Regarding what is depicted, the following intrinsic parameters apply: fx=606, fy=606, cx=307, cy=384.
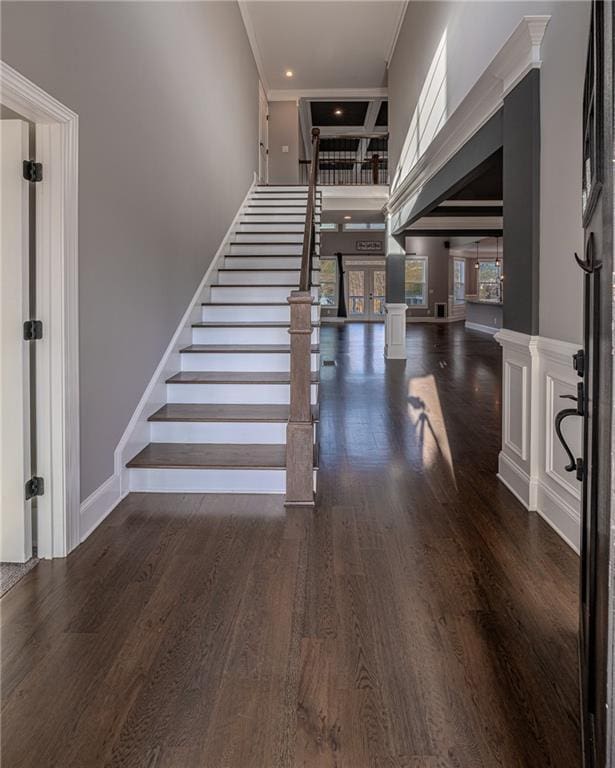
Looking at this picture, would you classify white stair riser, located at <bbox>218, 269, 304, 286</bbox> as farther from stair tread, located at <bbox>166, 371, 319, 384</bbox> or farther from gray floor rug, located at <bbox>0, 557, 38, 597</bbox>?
gray floor rug, located at <bbox>0, 557, 38, 597</bbox>

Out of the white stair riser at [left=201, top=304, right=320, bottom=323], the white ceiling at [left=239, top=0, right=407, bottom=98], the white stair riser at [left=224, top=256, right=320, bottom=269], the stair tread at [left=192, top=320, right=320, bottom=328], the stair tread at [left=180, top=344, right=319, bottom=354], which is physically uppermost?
the white ceiling at [left=239, top=0, right=407, bottom=98]

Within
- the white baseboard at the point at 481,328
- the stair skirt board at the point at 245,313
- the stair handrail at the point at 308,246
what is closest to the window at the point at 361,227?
the white baseboard at the point at 481,328

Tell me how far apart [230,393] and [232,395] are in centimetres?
2

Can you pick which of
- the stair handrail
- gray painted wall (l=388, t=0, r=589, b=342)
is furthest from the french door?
gray painted wall (l=388, t=0, r=589, b=342)

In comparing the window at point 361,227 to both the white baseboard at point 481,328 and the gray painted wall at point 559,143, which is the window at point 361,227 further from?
the gray painted wall at point 559,143

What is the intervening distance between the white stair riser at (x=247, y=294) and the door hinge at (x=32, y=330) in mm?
3209

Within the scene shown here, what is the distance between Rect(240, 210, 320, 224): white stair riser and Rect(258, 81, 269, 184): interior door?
215 cm

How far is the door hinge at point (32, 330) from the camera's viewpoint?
251 cm

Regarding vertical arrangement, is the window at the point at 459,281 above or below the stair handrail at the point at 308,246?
above

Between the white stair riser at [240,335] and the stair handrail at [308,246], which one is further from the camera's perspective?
the white stair riser at [240,335]

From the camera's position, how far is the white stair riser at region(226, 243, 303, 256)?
6793mm

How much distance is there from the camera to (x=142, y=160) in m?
3.70

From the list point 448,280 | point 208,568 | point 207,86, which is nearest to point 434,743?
point 208,568

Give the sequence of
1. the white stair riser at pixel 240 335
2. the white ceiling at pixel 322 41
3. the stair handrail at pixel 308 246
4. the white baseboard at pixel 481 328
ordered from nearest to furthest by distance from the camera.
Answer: the stair handrail at pixel 308 246
the white stair riser at pixel 240 335
the white ceiling at pixel 322 41
the white baseboard at pixel 481 328
